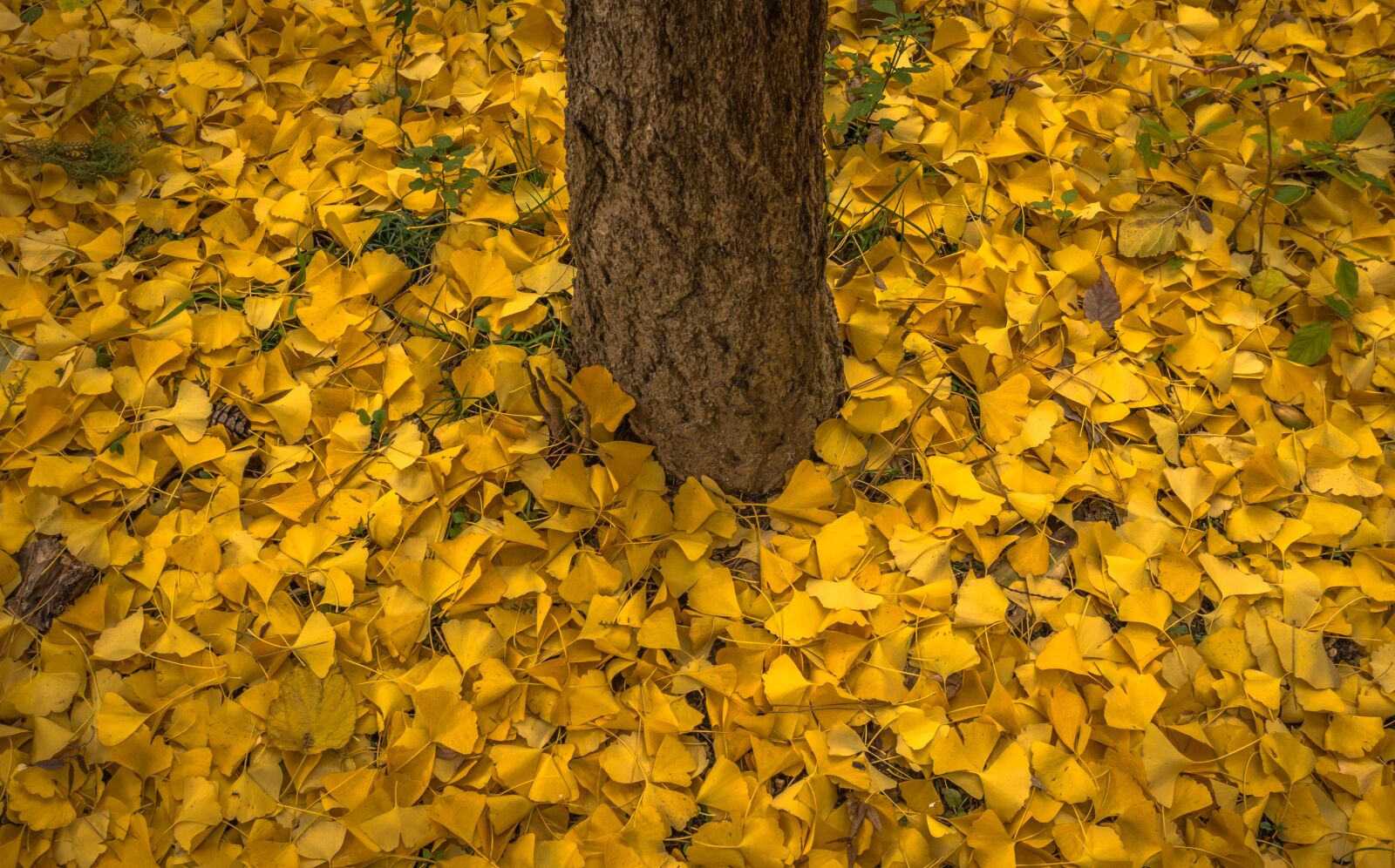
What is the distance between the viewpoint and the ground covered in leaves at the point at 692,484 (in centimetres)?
112

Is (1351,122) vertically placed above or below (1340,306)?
above

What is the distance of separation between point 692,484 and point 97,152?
4.07 ft

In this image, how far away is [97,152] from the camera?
162 centimetres

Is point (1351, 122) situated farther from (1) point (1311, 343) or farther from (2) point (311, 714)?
(2) point (311, 714)

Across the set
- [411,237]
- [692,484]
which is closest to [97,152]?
[411,237]

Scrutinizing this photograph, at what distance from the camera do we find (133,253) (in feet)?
5.11

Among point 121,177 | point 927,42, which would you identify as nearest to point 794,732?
point 927,42

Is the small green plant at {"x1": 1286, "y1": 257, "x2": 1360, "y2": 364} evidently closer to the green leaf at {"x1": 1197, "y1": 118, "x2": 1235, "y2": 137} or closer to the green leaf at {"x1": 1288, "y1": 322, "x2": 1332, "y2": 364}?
the green leaf at {"x1": 1288, "y1": 322, "x2": 1332, "y2": 364}

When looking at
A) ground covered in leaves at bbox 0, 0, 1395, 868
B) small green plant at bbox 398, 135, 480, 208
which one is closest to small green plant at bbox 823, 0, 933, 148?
ground covered in leaves at bbox 0, 0, 1395, 868

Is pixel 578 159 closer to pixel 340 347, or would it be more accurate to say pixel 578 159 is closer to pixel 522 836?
pixel 340 347

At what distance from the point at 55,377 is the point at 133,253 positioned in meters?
0.27

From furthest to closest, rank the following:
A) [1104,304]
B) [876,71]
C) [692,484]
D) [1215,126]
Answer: [876,71] → [1215,126] → [1104,304] → [692,484]

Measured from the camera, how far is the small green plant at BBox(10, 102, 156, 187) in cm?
159

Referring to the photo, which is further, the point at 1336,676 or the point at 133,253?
the point at 133,253
